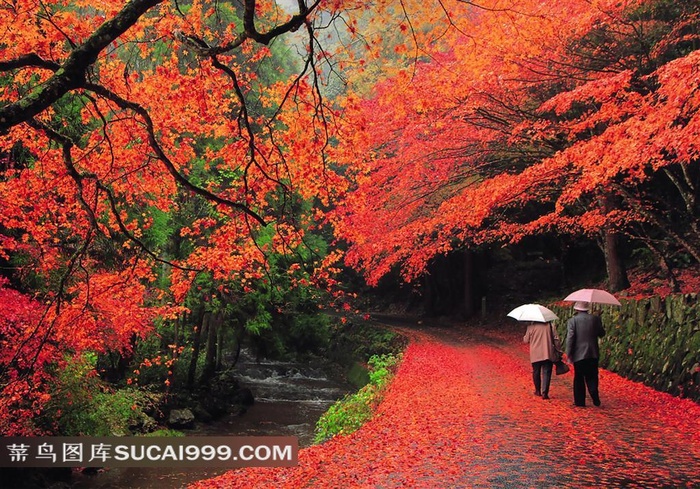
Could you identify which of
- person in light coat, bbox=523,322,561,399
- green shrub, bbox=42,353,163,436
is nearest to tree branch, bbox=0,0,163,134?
person in light coat, bbox=523,322,561,399

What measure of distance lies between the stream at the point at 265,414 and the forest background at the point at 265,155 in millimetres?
1331

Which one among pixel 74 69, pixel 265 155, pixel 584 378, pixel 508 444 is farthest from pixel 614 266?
pixel 74 69

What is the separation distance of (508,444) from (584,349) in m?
2.56

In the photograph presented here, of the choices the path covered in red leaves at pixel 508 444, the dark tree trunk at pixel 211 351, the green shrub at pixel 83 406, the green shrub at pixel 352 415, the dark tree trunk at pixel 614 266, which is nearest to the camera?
the path covered in red leaves at pixel 508 444

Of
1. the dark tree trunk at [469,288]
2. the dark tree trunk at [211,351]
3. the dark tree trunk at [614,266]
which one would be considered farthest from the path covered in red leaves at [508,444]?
the dark tree trunk at [469,288]

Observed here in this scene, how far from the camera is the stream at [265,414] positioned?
11.4 meters

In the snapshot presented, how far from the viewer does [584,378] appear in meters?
8.43

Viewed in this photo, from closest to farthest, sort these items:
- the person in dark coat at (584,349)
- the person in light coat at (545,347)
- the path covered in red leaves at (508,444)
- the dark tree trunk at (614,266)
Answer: the path covered in red leaves at (508,444), the person in dark coat at (584,349), the person in light coat at (545,347), the dark tree trunk at (614,266)

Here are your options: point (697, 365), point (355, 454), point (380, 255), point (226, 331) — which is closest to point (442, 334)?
point (380, 255)

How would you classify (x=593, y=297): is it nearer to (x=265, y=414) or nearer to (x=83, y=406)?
(x=83, y=406)

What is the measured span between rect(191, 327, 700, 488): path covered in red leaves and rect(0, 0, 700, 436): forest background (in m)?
2.54

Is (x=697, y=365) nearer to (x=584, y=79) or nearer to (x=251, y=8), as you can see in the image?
(x=584, y=79)

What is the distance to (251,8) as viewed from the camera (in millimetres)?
4227

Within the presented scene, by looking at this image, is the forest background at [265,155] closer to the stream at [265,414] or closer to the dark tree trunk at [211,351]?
the dark tree trunk at [211,351]
